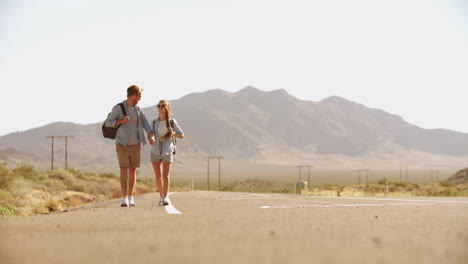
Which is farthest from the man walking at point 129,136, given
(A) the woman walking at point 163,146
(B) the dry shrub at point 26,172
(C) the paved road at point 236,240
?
(B) the dry shrub at point 26,172

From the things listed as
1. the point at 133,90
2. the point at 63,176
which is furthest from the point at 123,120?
the point at 63,176

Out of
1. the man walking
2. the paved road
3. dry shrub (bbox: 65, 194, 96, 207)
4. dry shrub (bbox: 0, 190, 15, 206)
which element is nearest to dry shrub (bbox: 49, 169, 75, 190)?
dry shrub (bbox: 65, 194, 96, 207)

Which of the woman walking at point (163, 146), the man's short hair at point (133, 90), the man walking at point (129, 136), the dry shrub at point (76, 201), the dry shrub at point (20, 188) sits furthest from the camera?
the dry shrub at point (20, 188)

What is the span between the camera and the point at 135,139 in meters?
10.8

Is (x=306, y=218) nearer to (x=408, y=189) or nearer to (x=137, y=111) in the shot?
(x=137, y=111)

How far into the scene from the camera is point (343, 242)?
15.6ft

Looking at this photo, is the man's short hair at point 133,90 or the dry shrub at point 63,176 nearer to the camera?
the man's short hair at point 133,90

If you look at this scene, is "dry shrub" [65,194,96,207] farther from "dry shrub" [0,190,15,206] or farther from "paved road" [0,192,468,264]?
"paved road" [0,192,468,264]

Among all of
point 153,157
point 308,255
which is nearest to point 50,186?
point 153,157

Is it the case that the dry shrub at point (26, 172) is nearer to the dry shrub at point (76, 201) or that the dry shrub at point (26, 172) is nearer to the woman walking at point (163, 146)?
the dry shrub at point (76, 201)

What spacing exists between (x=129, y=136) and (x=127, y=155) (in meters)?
0.35

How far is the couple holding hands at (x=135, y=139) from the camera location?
10680 mm

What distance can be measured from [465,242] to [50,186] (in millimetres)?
41612

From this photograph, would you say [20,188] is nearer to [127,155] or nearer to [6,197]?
[6,197]
